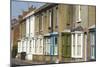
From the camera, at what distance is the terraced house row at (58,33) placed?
2.47m

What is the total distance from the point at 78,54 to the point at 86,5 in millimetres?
734

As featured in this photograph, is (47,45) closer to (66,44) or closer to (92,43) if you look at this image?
(66,44)

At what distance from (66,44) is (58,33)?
198 mm

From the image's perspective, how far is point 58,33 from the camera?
258cm

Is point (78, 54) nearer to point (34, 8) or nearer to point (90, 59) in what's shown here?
point (90, 59)

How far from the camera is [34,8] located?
8.20 feet

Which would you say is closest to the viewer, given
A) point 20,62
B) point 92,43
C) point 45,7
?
point 20,62

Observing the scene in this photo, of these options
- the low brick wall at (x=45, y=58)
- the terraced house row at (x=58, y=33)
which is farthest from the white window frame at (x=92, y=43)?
the low brick wall at (x=45, y=58)

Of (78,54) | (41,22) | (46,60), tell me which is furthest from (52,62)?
(41,22)

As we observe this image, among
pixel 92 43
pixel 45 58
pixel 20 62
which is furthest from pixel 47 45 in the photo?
pixel 92 43

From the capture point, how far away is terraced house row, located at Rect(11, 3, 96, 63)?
2.47m

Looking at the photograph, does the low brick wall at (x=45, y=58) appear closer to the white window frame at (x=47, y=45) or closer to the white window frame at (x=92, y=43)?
the white window frame at (x=47, y=45)

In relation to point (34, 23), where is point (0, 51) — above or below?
below

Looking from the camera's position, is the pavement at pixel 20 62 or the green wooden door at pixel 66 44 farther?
the green wooden door at pixel 66 44
